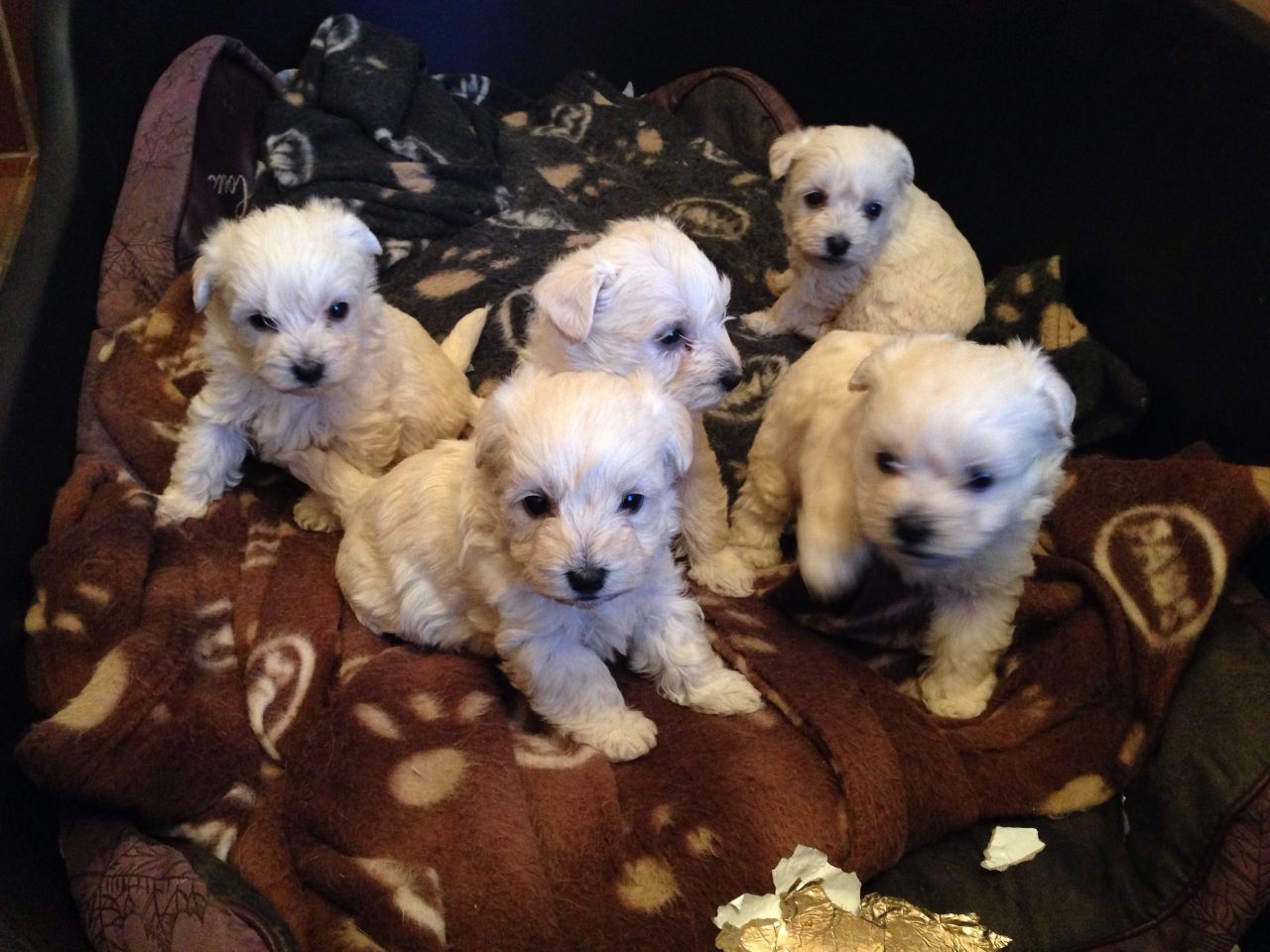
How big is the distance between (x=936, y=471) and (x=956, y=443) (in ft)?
0.29

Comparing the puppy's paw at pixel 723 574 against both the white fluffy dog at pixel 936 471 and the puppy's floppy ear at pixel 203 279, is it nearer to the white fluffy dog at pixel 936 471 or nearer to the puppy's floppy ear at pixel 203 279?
the white fluffy dog at pixel 936 471

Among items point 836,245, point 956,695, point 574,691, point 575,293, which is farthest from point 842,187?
point 574,691

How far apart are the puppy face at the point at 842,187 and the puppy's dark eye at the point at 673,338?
1.03 metres

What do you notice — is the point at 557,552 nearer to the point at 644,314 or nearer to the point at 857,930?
the point at 644,314

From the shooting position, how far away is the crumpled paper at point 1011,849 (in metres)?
2.13

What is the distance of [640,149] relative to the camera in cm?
425

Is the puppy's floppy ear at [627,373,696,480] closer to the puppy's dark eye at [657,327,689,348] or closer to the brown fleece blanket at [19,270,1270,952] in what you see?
the puppy's dark eye at [657,327,689,348]

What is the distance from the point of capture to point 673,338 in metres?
2.35

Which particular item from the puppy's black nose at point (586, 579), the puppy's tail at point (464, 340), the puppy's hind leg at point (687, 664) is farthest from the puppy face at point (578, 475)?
the puppy's tail at point (464, 340)

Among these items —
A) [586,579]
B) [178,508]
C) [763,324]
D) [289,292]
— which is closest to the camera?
[586,579]

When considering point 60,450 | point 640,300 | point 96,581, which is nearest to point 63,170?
point 60,450

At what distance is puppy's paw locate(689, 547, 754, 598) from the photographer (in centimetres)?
262

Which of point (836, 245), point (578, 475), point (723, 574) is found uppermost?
point (836, 245)

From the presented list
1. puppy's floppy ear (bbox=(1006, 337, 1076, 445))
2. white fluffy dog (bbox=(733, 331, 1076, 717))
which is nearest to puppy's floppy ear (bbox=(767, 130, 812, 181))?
white fluffy dog (bbox=(733, 331, 1076, 717))
